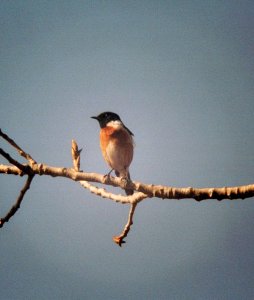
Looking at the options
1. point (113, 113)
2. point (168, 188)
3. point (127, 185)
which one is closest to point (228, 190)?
point (168, 188)

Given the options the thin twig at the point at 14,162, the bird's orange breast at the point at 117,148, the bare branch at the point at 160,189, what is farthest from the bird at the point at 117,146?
the thin twig at the point at 14,162

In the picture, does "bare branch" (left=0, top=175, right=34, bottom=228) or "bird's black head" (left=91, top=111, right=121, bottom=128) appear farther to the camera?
"bird's black head" (left=91, top=111, right=121, bottom=128)

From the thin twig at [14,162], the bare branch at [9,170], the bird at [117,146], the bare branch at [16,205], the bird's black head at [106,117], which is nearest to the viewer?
the thin twig at [14,162]

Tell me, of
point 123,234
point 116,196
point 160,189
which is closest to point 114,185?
point 116,196

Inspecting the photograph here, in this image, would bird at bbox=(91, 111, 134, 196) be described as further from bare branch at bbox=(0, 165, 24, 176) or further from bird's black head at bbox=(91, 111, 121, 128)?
bare branch at bbox=(0, 165, 24, 176)

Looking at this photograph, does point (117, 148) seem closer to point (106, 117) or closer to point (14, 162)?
point (106, 117)

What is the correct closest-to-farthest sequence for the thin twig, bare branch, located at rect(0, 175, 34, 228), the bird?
the thin twig < bare branch, located at rect(0, 175, 34, 228) < the bird

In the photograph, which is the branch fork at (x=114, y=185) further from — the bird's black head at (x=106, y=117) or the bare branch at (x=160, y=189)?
the bird's black head at (x=106, y=117)

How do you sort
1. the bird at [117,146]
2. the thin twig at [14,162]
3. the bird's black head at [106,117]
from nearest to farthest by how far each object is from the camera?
the thin twig at [14,162]
the bird at [117,146]
the bird's black head at [106,117]

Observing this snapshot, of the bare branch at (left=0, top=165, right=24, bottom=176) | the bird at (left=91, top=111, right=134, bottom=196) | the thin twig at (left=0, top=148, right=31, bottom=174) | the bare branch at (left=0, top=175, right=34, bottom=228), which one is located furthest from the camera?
the bird at (left=91, top=111, right=134, bottom=196)

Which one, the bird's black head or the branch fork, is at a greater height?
the bird's black head

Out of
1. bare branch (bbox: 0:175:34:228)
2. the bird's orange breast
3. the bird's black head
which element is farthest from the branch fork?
the bird's black head

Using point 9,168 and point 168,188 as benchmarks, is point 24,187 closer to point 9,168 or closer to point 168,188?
point 9,168

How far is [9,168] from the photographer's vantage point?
14.4 ft
